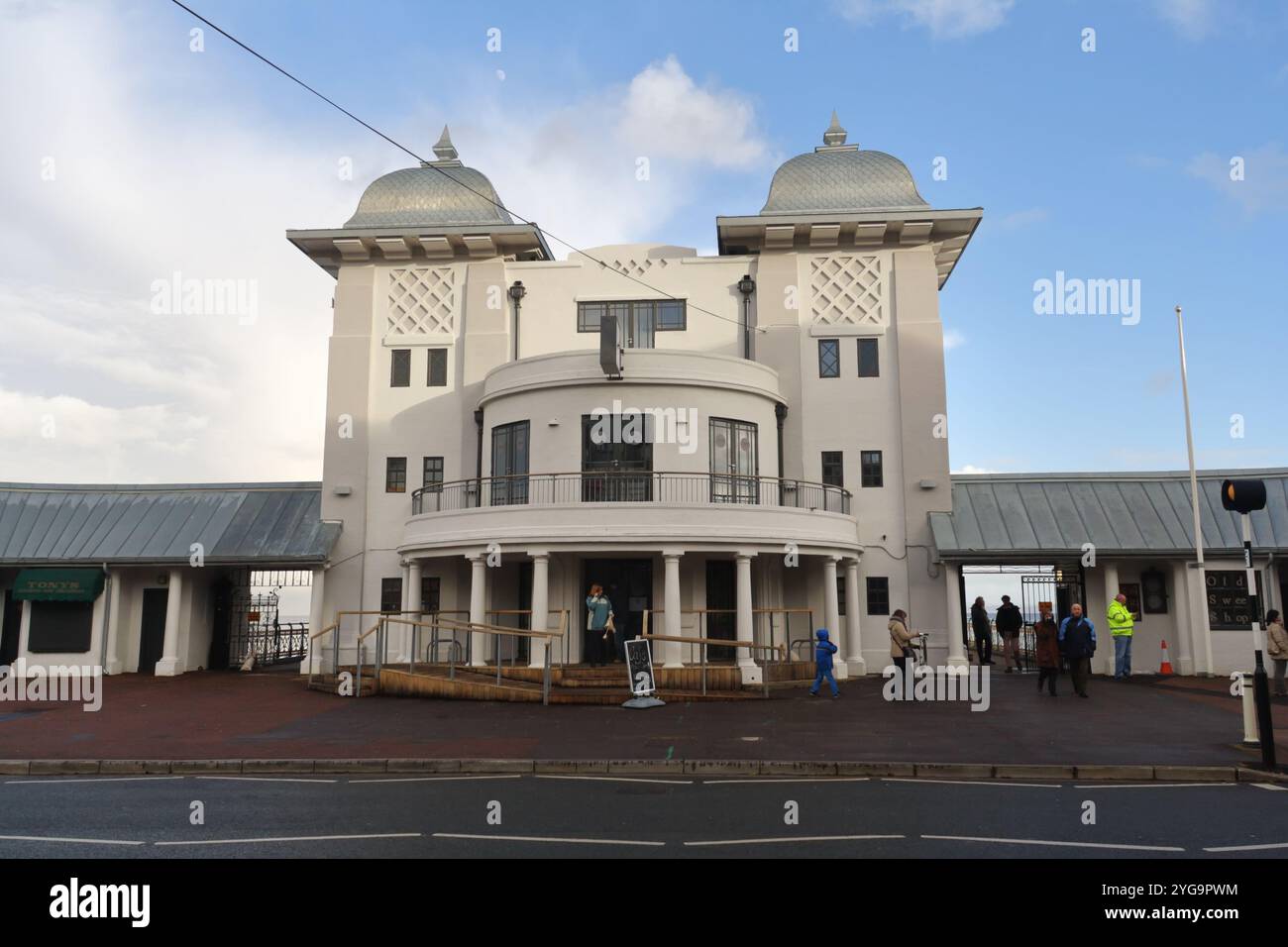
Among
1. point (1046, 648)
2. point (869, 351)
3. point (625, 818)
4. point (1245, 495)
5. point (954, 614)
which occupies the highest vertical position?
point (869, 351)

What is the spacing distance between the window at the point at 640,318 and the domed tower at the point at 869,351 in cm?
225

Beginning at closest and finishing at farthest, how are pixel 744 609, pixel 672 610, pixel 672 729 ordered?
pixel 672 729
pixel 672 610
pixel 744 609

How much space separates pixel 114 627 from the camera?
24594mm

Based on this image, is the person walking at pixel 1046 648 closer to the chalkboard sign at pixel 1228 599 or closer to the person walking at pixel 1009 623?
the person walking at pixel 1009 623

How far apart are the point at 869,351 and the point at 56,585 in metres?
22.2

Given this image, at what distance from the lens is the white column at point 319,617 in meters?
23.8

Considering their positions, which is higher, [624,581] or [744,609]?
[624,581]

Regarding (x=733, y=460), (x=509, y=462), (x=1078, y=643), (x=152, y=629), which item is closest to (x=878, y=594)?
(x=733, y=460)

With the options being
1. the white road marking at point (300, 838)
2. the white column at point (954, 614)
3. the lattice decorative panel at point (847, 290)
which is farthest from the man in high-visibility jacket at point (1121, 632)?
the white road marking at point (300, 838)

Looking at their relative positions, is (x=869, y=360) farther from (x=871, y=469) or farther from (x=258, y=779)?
(x=258, y=779)

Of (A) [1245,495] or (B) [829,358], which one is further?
(B) [829,358]

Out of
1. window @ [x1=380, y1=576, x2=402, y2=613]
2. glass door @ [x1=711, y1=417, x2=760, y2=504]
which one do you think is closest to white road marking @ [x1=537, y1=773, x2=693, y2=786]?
glass door @ [x1=711, y1=417, x2=760, y2=504]
